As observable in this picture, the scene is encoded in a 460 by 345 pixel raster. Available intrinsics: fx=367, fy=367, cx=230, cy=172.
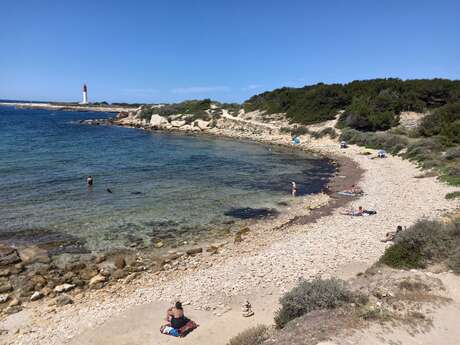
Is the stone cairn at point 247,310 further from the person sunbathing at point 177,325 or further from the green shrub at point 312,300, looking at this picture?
the person sunbathing at point 177,325

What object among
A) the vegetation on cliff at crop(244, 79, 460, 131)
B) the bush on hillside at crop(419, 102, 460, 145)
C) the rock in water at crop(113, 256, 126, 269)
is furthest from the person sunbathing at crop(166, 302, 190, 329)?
the vegetation on cliff at crop(244, 79, 460, 131)

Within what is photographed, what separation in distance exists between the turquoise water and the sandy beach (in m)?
3.50

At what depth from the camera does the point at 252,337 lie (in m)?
8.83

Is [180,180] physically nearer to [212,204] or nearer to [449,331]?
[212,204]

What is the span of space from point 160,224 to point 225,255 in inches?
221

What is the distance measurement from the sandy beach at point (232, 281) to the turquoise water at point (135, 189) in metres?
3.50

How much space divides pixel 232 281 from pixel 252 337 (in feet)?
13.1

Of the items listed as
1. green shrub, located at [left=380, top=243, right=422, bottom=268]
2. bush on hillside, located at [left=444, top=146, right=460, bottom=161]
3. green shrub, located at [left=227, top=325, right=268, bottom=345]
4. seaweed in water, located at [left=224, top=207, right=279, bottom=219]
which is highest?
bush on hillside, located at [left=444, top=146, right=460, bottom=161]

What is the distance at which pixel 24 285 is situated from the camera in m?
13.3

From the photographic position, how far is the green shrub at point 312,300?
30.0ft

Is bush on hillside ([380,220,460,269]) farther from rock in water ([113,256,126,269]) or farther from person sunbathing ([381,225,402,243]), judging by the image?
rock in water ([113,256,126,269])

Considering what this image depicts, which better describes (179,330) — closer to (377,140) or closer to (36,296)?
(36,296)

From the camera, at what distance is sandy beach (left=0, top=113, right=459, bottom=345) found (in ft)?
33.8

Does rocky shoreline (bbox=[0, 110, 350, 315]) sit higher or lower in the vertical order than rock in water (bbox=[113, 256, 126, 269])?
lower
